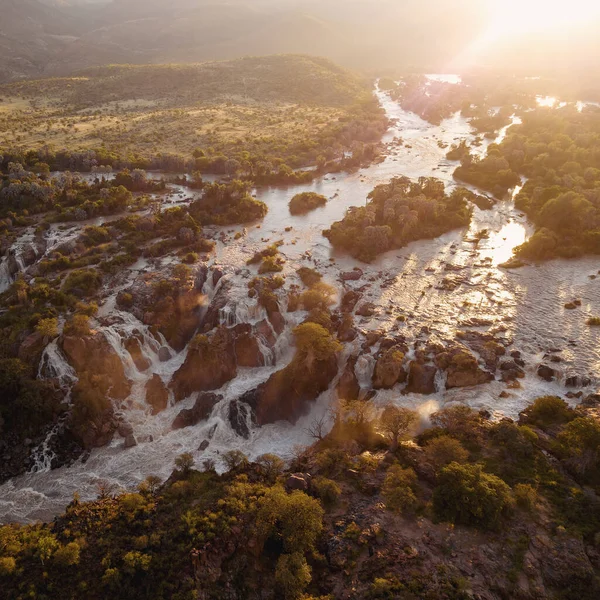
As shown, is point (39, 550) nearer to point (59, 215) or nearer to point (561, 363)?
point (561, 363)

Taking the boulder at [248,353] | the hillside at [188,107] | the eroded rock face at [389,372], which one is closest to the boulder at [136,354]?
the boulder at [248,353]

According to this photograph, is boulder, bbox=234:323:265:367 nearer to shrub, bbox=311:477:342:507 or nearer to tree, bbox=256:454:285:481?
tree, bbox=256:454:285:481

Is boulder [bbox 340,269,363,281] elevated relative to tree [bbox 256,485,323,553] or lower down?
elevated

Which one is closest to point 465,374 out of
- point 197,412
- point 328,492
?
point 328,492

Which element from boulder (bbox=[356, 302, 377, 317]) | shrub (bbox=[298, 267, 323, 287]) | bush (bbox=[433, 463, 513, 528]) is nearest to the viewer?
bush (bbox=[433, 463, 513, 528])

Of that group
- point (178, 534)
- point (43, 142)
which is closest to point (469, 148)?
point (43, 142)

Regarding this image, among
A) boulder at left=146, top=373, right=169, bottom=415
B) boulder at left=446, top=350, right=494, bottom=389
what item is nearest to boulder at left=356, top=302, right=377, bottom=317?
boulder at left=446, top=350, right=494, bottom=389

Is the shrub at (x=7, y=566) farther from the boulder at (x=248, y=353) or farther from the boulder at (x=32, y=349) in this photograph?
the boulder at (x=248, y=353)

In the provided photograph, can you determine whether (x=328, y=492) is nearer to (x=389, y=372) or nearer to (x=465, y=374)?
(x=389, y=372)
